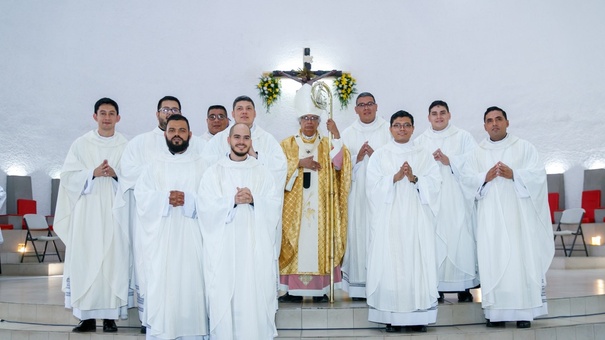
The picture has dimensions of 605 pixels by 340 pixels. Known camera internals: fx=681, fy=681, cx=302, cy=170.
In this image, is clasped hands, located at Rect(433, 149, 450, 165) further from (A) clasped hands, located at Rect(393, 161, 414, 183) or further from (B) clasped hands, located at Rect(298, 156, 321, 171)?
(B) clasped hands, located at Rect(298, 156, 321, 171)

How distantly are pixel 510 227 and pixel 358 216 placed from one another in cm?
180

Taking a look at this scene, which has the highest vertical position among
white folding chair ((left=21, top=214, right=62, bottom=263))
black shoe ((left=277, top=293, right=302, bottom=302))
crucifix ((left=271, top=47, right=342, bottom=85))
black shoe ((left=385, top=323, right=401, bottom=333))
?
crucifix ((left=271, top=47, right=342, bottom=85))

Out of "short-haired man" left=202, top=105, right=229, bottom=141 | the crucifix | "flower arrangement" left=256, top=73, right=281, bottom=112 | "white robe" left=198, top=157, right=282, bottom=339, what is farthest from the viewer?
"flower arrangement" left=256, top=73, right=281, bottom=112

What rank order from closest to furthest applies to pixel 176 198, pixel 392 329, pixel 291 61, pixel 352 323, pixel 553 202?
pixel 176 198 → pixel 392 329 → pixel 352 323 → pixel 553 202 → pixel 291 61

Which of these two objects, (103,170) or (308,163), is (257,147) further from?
(103,170)

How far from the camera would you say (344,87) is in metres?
14.0

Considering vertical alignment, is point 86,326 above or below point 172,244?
below

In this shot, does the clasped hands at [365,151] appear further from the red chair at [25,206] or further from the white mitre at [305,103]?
the red chair at [25,206]

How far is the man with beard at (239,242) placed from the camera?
19.7 feet

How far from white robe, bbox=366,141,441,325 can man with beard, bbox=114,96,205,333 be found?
6.55ft

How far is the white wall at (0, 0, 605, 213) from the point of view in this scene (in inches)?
539

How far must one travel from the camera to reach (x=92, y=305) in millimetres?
6691

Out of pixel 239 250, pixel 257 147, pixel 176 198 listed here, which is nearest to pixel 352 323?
pixel 239 250

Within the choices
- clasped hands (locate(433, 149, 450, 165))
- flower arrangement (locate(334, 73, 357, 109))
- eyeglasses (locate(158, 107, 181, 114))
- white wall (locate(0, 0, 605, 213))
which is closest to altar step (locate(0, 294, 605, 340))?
clasped hands (locate(433, 149, 450, 165))
